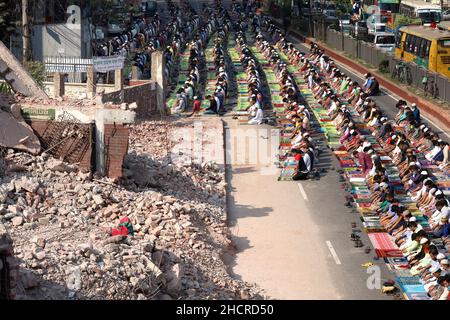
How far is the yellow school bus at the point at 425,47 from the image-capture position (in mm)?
43281

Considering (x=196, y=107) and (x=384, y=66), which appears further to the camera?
(x=384, y=66)

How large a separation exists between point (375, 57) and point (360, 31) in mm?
9584

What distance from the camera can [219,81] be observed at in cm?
4362

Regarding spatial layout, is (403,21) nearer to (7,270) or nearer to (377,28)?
(377,28)

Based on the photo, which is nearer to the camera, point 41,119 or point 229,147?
point 41,119

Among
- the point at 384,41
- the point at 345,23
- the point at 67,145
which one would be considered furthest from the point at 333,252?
the point at 345,23

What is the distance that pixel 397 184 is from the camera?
28.8m

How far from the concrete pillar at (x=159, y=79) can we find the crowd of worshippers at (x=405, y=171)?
18.6 feet

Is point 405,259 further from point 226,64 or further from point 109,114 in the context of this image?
point 226,64

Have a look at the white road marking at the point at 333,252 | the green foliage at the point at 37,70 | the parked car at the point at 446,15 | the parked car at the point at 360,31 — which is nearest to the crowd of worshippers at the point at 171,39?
the green foliage at the point at 37,70

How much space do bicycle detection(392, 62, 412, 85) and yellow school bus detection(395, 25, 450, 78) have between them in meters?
0.74
